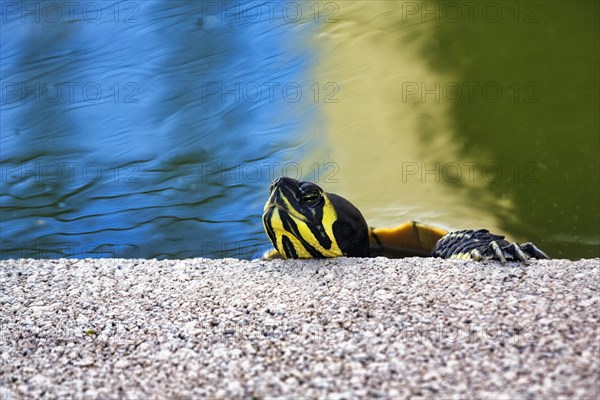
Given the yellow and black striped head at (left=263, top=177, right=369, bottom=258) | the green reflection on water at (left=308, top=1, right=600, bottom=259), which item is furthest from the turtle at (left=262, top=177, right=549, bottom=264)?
the green reflection on water at (left=308, top=1, right=600, bottom=259)

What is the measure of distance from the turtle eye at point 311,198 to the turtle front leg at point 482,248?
67 centimetres

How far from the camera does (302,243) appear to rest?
2.96 metres

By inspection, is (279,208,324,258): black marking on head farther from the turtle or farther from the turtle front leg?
the turtle front leg

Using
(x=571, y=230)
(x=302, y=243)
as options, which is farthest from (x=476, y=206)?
(x=302, y=243)

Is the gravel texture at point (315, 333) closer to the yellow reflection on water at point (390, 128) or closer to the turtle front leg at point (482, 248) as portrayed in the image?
the turtle front leg at point (482, 248)

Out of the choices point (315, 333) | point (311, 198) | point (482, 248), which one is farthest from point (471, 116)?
point (315, 333)

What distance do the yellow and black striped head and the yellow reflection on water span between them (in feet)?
4.75

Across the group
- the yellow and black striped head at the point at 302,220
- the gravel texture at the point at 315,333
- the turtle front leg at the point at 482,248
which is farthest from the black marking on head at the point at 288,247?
the turtle front leg at the point at 482,248

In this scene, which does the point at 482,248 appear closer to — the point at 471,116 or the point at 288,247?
the point at 288,247

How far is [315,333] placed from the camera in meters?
2.11

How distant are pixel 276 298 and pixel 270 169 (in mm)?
2653

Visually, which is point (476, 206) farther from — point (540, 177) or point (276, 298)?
point (276, 298)

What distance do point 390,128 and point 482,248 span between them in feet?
8.73

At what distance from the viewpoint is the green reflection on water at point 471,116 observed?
186 inches
